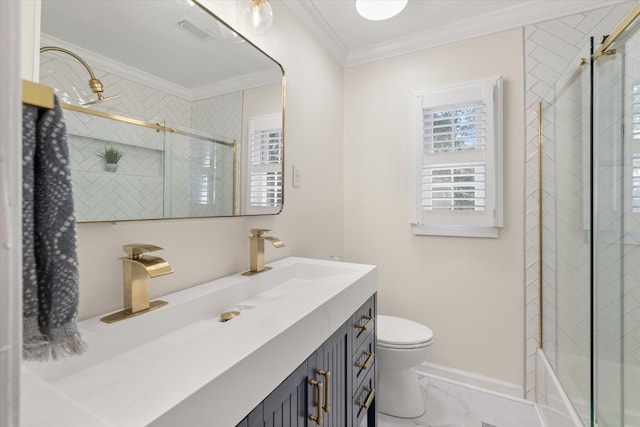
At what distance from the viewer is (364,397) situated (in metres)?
1.37

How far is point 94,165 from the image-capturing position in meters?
0.83

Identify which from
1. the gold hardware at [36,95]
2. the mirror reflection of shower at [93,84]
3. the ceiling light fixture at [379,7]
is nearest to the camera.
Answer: the gold hardware at [36,95]

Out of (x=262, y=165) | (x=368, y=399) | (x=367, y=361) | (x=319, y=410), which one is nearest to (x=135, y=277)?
(x=319, y=410)

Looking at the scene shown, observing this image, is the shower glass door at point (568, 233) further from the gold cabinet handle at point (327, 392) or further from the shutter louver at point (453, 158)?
the gold cabinet handle at point (327, 392)

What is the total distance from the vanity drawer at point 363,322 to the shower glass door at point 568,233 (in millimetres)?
891

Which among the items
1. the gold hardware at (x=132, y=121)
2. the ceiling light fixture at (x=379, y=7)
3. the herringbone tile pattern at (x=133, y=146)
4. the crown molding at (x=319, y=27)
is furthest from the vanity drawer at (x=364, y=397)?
the crown molding at (x=319, y=27)

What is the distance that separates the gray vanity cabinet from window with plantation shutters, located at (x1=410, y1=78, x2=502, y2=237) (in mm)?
876

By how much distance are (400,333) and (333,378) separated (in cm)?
83

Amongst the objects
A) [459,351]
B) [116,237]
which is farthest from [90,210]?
[459,351]

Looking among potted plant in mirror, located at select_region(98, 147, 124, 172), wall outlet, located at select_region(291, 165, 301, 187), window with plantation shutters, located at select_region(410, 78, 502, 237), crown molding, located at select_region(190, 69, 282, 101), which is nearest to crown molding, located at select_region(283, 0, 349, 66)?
crown molding, located at select_region(190, 69, 282, 101)

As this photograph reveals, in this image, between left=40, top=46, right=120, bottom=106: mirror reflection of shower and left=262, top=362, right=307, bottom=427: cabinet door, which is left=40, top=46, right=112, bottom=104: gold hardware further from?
left=262, top=362, right=307, bottom=427: cabinet door

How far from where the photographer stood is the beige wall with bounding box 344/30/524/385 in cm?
189

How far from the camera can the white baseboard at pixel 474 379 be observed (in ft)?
6.14

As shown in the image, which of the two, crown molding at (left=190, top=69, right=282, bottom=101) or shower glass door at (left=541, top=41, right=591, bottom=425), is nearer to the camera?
crown molding at (left=190, top=69, right=282, bottom=101)
